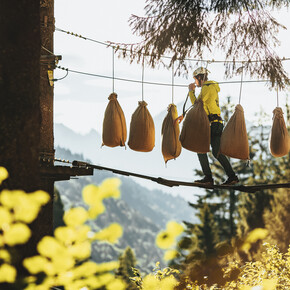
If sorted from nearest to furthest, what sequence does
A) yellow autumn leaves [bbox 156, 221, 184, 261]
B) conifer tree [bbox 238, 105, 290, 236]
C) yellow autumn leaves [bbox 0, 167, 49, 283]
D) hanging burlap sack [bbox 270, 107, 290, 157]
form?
yellow autumn leaves [bbox 156, 221, 184, 261]
yellow autumn leaves [bbox 0, 167, 49, 283]
hanging burlap sack [bbox 270, 107, 290, 157]
conifer tree [bbox 238, 105, 290, 236]

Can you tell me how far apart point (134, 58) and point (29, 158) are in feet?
6.27

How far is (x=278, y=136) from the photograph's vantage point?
4191 millimetres

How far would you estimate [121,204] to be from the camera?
163 meters

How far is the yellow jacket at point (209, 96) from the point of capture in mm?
4188

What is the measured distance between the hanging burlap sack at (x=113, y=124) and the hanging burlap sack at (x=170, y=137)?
1.38ft

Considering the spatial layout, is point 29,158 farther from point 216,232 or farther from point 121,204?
point 121,204

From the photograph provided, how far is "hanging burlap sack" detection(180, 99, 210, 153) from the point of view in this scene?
151 inches

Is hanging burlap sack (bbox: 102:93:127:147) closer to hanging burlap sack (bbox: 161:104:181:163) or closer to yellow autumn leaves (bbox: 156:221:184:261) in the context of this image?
hanging burlap sack (bbox: 161:104:181:163)

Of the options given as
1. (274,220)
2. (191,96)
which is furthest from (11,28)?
(274,220)

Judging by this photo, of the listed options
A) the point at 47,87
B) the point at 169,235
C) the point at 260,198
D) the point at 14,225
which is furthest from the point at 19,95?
the point at 260,198

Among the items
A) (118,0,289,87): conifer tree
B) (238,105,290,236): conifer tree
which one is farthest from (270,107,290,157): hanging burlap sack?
(238,105,290,236): conifer tree

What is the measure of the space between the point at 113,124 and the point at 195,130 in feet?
2.88

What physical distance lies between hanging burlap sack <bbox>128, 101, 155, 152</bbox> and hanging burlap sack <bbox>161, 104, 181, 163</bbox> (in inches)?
6.2

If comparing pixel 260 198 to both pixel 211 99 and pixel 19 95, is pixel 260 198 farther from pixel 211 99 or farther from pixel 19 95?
pixel 19 95
